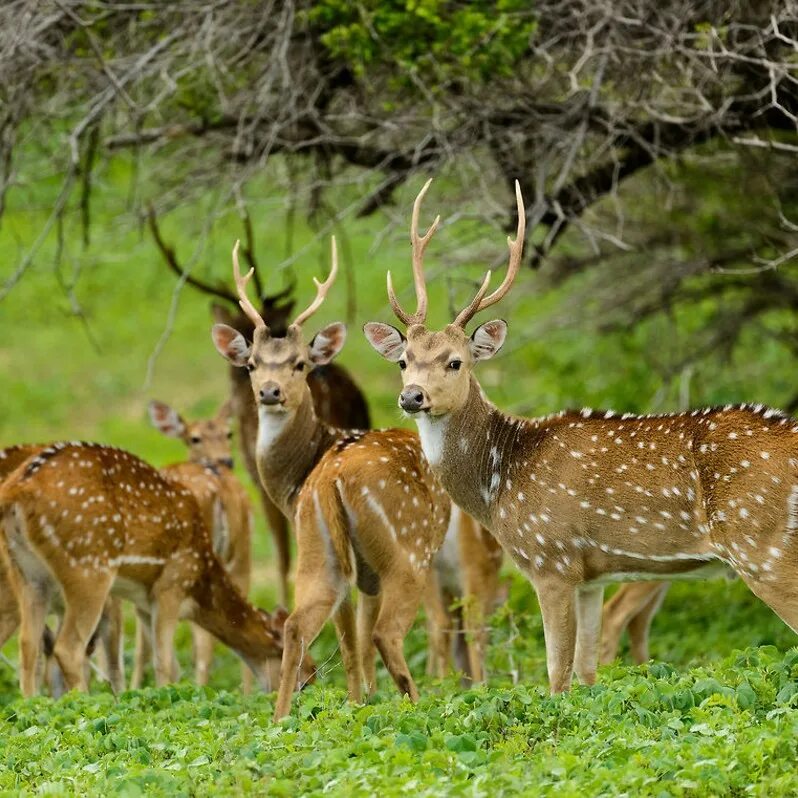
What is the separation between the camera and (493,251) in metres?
11.1

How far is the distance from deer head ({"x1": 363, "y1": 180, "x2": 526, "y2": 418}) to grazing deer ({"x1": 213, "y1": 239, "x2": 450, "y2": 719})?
1.07 feet

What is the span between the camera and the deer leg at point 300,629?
7.07 m

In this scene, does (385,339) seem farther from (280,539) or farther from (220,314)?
(280,539)

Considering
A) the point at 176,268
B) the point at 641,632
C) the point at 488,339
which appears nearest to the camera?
the point at 488,339

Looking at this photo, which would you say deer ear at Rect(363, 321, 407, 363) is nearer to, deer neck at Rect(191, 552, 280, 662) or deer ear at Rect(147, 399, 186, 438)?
deer neck at Rect(191, 552, 280, 662)

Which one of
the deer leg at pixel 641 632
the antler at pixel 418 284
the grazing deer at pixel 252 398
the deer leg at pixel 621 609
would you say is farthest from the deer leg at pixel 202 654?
the antler at pixel 418 284

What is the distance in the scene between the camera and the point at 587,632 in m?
7.51

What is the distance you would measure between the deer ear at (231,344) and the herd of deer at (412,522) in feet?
0.08

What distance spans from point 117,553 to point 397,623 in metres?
1.98

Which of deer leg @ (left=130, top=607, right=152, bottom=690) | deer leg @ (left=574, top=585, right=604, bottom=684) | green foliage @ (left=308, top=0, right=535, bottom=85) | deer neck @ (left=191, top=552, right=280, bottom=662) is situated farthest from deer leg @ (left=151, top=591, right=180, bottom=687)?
green foliage @ (left=308, top=0, right=535, bottom=85)

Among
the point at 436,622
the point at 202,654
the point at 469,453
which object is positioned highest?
the point at 469,453

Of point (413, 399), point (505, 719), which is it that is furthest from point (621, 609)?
point (505, 719)

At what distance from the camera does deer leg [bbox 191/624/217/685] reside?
987 cm

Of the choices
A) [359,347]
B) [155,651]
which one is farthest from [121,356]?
[155,651]
